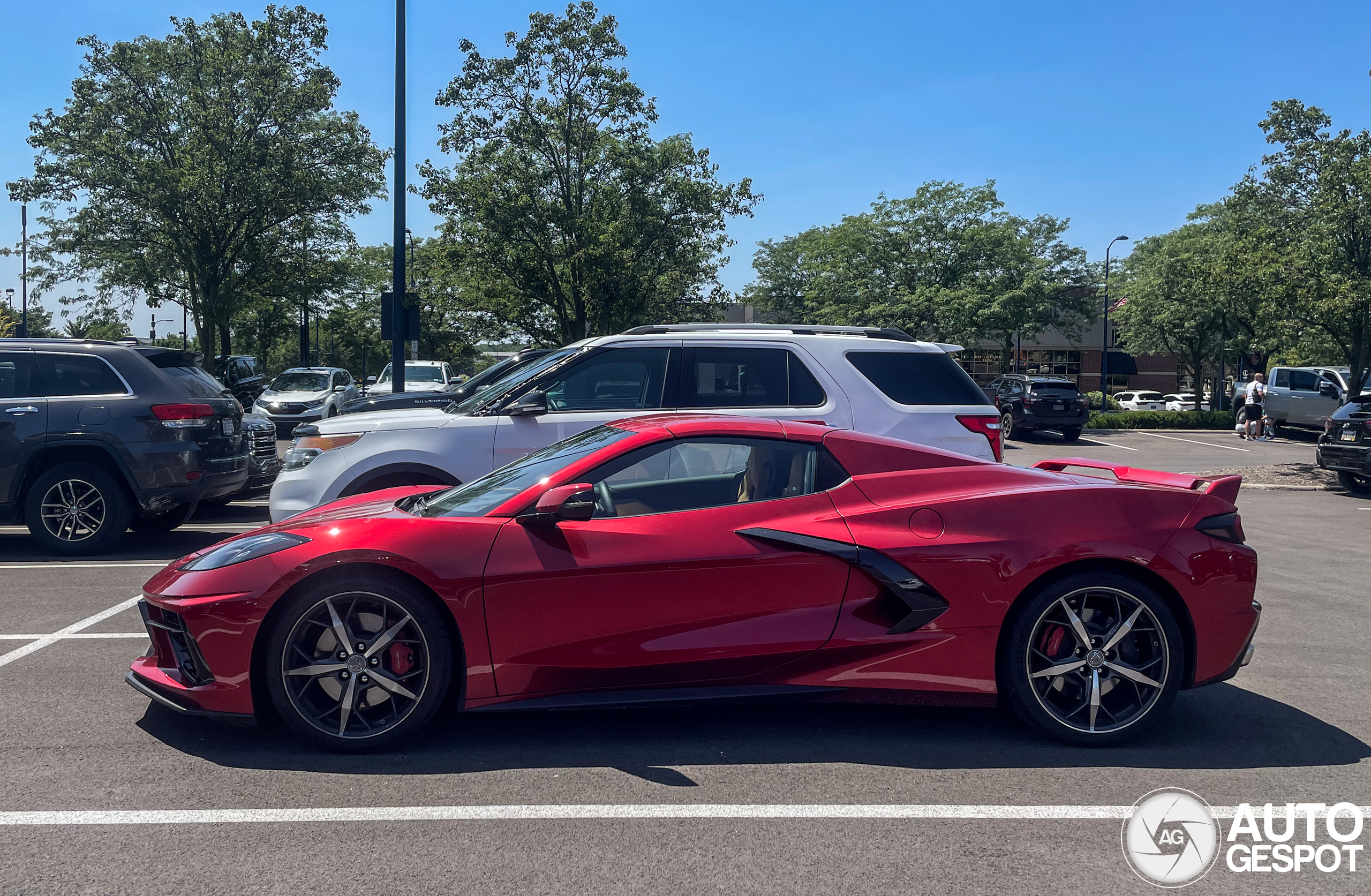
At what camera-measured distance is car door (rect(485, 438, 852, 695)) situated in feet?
13.4

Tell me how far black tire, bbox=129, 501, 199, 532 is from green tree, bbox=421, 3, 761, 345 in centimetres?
1503

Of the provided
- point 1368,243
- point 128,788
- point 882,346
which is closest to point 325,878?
point 128,788

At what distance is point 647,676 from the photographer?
413 centimetres

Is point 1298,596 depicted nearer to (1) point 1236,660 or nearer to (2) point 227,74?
(1) point 1236,660

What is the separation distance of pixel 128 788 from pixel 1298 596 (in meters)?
7.47

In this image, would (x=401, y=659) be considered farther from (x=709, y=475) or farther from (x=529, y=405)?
(x=529, y=405)

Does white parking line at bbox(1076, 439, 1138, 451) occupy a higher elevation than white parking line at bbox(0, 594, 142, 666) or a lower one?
higher

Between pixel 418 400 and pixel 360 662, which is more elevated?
pixel 418 400

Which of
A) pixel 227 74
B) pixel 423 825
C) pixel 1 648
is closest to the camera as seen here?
pixel 423 825

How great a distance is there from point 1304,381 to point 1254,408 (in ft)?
7.60

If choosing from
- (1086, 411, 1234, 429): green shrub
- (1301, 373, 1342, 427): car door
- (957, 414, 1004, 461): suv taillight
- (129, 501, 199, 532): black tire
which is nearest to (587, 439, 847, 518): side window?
(957, 414, 1004, 461): suv taillight

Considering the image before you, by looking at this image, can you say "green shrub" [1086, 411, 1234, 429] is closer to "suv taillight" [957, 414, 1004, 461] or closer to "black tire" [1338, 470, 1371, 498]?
"black tire" [1338, 470, 1371, 498]

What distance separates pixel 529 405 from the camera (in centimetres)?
725

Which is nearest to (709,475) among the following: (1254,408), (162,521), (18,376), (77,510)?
(77,510)
